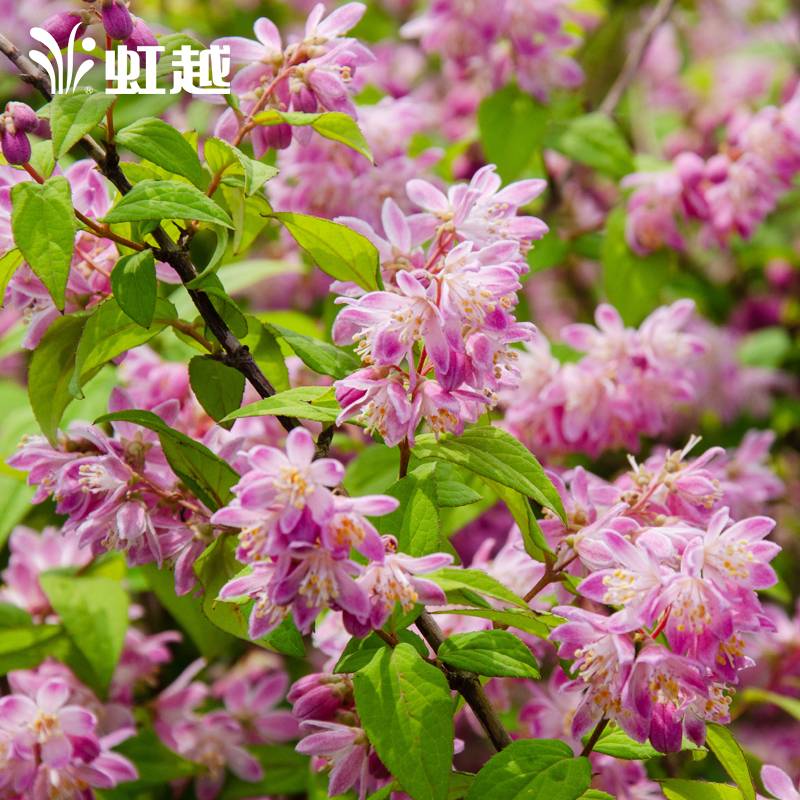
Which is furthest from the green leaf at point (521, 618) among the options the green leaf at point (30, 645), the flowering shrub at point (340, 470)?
the green leaf at point (30, 645)

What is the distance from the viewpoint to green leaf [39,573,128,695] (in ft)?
5.21

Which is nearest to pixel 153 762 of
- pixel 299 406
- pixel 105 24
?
pixel 299 406

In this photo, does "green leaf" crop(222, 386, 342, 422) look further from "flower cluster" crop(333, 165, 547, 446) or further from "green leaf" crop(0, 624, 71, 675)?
"green leaf" crop(0, 624, 71, 675)

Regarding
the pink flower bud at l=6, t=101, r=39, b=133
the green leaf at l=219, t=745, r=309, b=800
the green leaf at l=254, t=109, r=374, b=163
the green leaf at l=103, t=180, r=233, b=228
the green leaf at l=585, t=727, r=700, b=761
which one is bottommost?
the green leaf at l=219, t=745, r=309, b=800

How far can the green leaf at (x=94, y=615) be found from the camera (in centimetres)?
159

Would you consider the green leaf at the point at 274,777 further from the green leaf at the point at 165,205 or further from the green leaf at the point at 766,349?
the green leaf at the point at 766,349

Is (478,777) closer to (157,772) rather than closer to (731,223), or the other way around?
(157,772)

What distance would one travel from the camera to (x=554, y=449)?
1.86 m

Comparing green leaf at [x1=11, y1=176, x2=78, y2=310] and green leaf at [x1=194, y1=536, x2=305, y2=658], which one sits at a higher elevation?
green leaf at [x1=11, y1=176, x2=78, y2=310]

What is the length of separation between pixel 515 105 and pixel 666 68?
6.07ft

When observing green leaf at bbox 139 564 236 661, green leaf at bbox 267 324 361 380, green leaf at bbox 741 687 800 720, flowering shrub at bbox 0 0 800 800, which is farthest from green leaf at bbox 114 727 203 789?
green leaf at bbox 741 687 800 720

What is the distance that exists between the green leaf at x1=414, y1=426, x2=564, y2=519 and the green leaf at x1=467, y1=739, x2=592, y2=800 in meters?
0.22

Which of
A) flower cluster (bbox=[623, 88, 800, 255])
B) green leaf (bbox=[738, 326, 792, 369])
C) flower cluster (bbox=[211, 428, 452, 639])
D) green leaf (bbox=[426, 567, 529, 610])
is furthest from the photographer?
green leaf (bbox=[738, 326, 792, 369])

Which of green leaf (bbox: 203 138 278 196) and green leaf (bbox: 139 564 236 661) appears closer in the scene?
green leaf (bbox: 203 138 278 196)
